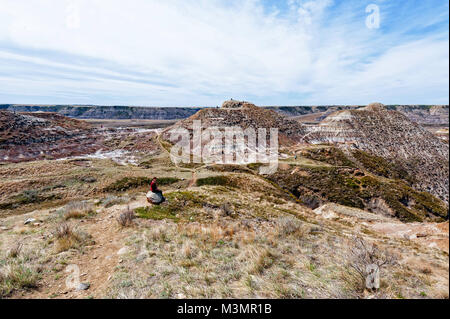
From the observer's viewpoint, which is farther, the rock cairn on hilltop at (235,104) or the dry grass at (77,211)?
the rock cairn on hilltop at (235,104)

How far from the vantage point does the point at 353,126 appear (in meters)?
72.8

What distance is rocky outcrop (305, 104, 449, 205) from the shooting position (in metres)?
58.1

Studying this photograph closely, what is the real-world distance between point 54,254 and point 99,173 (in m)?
25.4

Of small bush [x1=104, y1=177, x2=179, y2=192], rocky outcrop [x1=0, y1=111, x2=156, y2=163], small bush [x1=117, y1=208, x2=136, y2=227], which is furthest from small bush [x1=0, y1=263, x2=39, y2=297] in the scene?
rocky outcrop [x1=0, y1=111, x2=156, y2=163]

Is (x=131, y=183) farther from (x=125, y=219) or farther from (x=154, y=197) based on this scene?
(x=125, y=219)

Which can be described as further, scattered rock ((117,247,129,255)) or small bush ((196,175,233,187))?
small bush ((196,175,233,187))

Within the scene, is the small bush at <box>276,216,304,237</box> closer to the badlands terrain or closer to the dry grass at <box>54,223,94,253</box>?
the badlands terrain

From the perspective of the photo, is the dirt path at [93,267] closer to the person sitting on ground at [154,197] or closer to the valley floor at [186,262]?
the valley floor at [186,262]

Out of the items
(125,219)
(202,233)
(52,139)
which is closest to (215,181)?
(125,219)

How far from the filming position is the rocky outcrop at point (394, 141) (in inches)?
2289

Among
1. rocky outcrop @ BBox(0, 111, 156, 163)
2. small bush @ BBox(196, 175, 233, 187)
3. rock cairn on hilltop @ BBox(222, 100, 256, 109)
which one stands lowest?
small bush @ BBox(196, 175, 233, 187)

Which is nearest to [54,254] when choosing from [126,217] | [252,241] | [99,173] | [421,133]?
[126,217]

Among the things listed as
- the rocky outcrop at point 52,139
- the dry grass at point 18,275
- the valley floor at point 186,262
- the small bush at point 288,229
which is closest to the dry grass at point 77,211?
the valley floor at point 186,262

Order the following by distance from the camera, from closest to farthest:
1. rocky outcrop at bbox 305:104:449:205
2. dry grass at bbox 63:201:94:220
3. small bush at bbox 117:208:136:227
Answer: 1. small bush at bbox 117:208:136:227
2. dry grass at bbox 63:201:94:220
3. rocky outcrop at bbox 305:104:449:205
